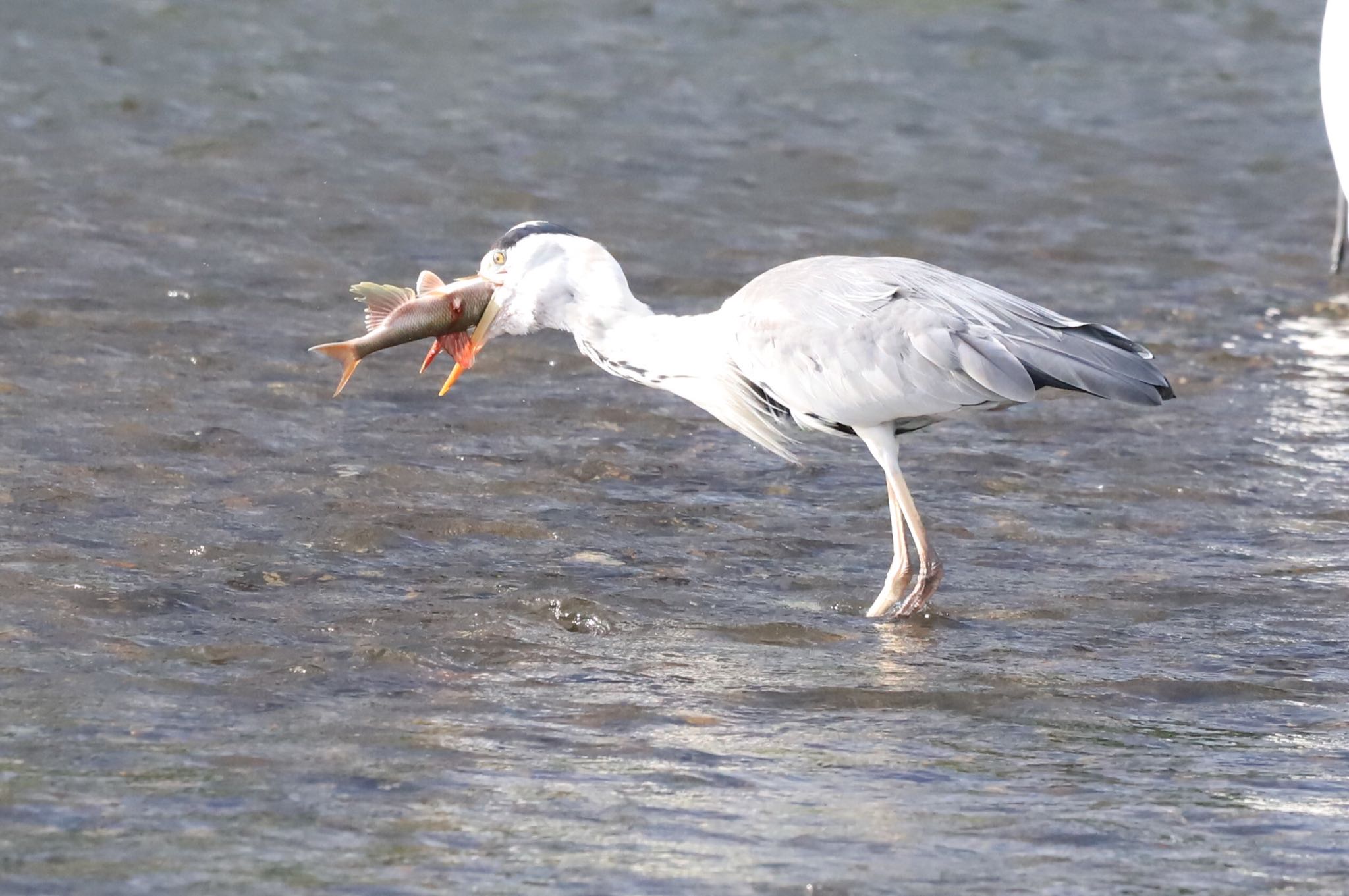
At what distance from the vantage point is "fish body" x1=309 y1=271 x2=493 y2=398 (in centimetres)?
662

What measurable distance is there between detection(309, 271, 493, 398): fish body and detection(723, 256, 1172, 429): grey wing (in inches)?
33.5

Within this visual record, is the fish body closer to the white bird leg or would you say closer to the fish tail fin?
the fish tail fin

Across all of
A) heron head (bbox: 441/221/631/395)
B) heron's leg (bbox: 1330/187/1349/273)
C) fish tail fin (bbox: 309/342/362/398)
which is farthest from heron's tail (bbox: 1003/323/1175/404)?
heron's leg (bbox: 1330/187/1349/273)

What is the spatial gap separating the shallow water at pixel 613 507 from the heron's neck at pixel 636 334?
72 cm

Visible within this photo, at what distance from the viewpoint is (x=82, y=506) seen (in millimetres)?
6996

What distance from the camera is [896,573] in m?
6.68

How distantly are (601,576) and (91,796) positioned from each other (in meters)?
2.42

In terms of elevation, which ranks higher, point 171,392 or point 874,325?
point 874,325

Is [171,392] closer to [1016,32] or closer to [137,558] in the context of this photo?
[137,558]

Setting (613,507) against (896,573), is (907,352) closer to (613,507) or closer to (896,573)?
(896,573)

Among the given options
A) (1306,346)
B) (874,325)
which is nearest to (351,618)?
(874,325)

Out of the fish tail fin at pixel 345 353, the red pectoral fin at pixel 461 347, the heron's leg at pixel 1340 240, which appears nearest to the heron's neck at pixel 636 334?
the red pectoral fin at pixel 461 347

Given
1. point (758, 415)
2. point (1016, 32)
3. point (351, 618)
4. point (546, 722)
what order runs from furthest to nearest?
point (1016, 32) < point (758, 415) < point (351, 618) < point (546, 722)

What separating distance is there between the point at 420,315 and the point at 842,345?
4.41ft
